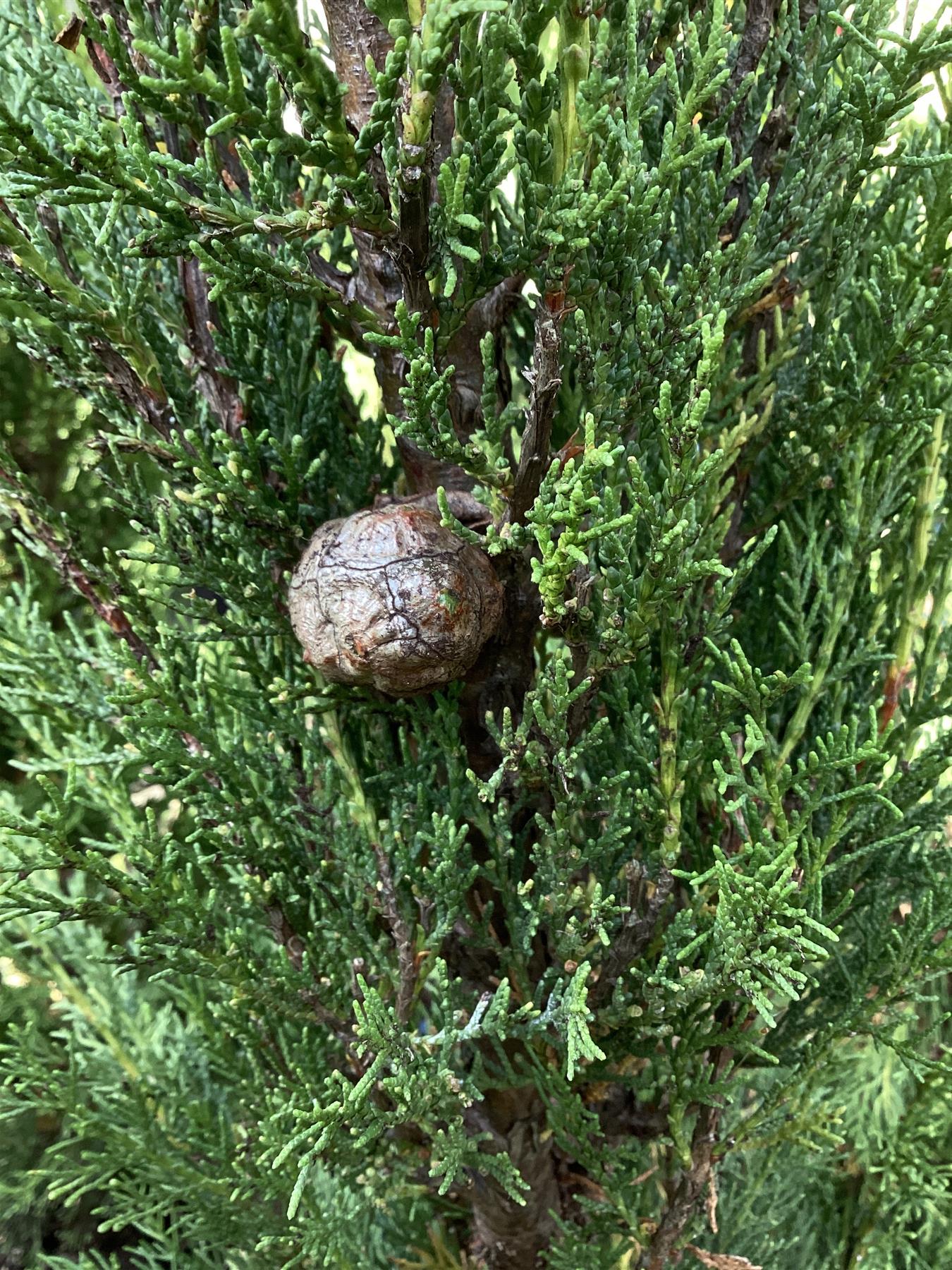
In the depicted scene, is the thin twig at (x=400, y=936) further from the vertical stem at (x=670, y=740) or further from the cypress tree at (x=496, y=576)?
the vertical stem at (x=670, y=740)

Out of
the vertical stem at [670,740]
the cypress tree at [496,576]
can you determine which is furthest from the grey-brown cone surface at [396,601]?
the vertical stem at [670,740]

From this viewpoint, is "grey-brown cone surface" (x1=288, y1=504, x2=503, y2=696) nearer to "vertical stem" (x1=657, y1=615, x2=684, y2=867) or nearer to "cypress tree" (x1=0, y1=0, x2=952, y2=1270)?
"cypress tree" (x1=0, y1=0, x2=952, y2=1270)

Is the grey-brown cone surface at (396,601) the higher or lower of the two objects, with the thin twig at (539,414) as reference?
lower

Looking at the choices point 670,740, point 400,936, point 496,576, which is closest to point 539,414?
point 496,576

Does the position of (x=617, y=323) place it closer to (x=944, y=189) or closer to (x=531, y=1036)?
(x=944, y=189)

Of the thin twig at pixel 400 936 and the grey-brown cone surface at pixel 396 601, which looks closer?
the grey-brown cone surface at pixel 396 601

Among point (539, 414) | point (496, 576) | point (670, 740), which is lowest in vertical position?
point (670, 740)

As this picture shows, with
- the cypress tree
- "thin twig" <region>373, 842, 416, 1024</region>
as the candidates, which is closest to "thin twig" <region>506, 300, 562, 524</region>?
the cypress tree

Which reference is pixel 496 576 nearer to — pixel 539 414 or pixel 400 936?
pixel 539 414
